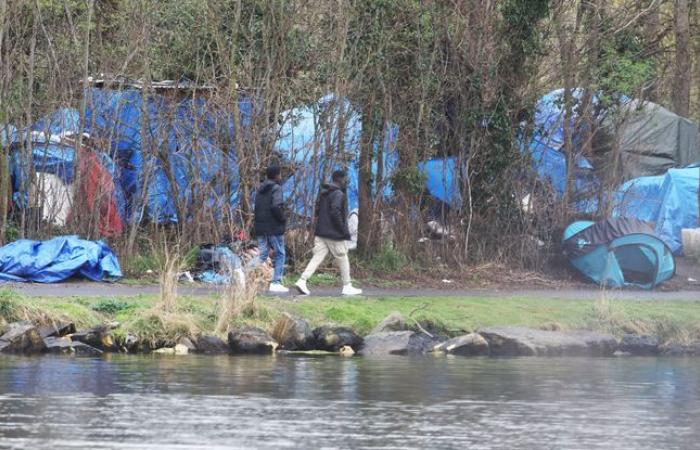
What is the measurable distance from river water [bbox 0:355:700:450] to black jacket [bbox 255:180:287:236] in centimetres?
420

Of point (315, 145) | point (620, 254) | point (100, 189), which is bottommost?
point (620, 254)

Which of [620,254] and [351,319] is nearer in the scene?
[351,319]

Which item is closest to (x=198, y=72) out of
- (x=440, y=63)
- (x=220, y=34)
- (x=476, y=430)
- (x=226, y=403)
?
(x=220, y=34)

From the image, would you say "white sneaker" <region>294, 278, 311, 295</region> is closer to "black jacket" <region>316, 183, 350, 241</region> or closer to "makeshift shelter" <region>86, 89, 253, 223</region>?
"black jacket" <region>316, 183, 350, 241</region>

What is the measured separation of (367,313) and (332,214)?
98.6 inches

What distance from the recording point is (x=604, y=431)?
40.5 ft

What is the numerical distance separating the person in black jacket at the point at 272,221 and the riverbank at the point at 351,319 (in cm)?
118

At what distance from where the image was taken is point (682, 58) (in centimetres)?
3381

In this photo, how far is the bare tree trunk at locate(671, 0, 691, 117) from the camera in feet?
110

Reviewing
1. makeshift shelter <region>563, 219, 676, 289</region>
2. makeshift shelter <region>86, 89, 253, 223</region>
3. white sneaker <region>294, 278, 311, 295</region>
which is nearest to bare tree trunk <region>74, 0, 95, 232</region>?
makeshift shelter <region>86, 89, 253, 223</region>

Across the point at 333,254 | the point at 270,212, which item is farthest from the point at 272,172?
the point at 333,254

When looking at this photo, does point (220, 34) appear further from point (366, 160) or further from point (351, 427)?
point (351, 427)

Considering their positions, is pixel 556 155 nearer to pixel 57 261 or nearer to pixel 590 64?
pixel 590 64

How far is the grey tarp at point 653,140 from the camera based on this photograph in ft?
94.7
